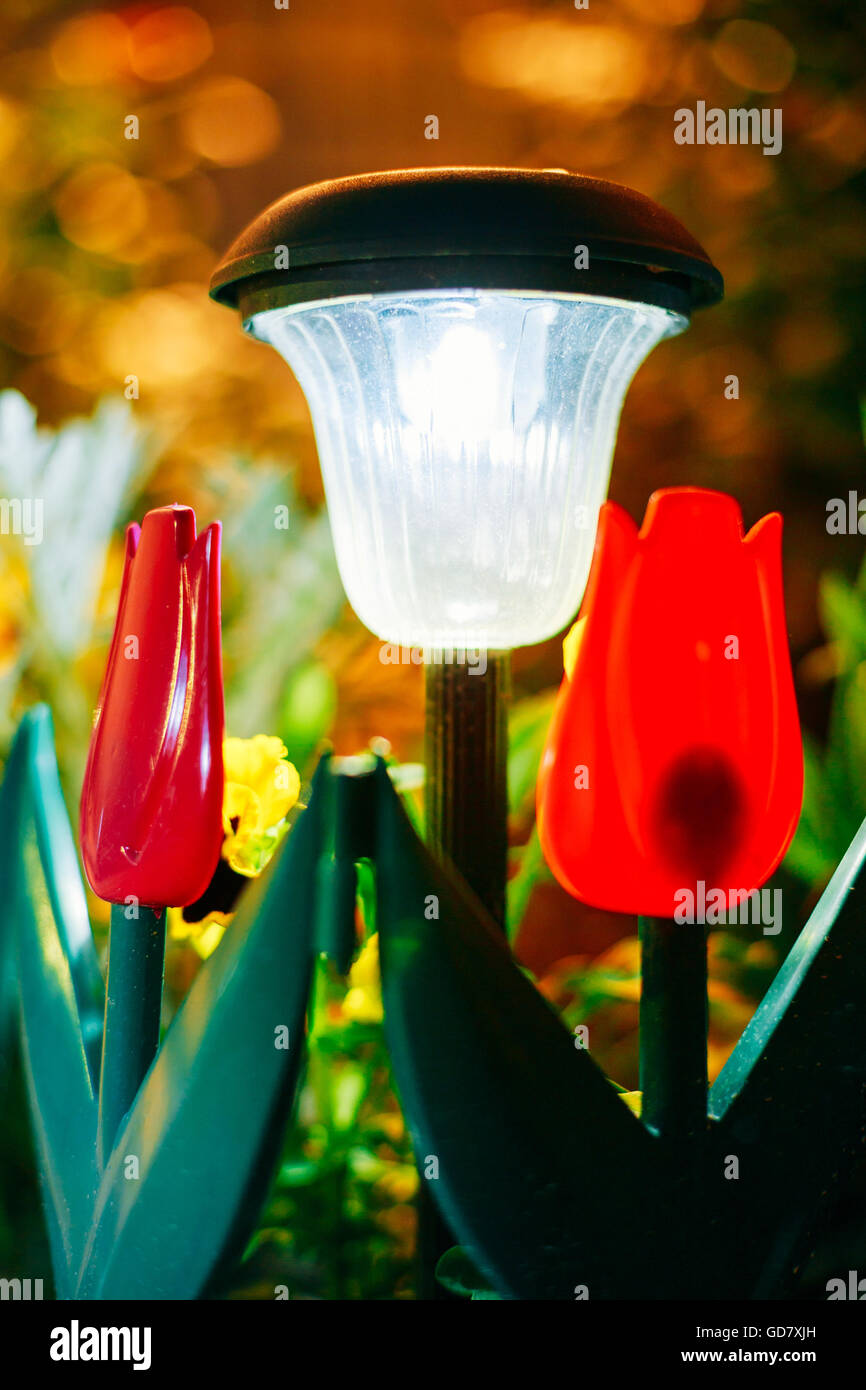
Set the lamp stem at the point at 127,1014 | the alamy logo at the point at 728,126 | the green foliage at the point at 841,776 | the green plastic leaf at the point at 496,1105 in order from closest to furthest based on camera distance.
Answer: the green plastic leaf at the point at 496,1105 → the lamp stem at the point at 127,1014 → the green foliage at the point at 841,776 → the alamy logo at the point at 728,126

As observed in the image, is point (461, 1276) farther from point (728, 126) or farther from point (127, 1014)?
point (728, 126)

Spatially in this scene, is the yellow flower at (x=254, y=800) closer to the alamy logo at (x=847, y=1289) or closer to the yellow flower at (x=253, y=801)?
the yellow flower at (x=253, y=801)

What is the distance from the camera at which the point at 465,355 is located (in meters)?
0.70

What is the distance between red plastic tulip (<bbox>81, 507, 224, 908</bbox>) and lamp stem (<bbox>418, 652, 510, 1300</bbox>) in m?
0.16

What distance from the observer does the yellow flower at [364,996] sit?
4.10 feet

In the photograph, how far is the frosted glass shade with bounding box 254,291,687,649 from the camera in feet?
2.27

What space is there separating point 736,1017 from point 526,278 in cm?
102

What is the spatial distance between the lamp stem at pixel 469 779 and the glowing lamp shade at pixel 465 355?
0.03 meters

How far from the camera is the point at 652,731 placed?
1.99 feet

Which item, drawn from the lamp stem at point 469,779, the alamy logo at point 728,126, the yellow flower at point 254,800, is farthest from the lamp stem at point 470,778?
the alamy logo at point 728,126

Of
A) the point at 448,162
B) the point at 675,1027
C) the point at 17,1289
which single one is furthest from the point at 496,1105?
the point at 448,162
